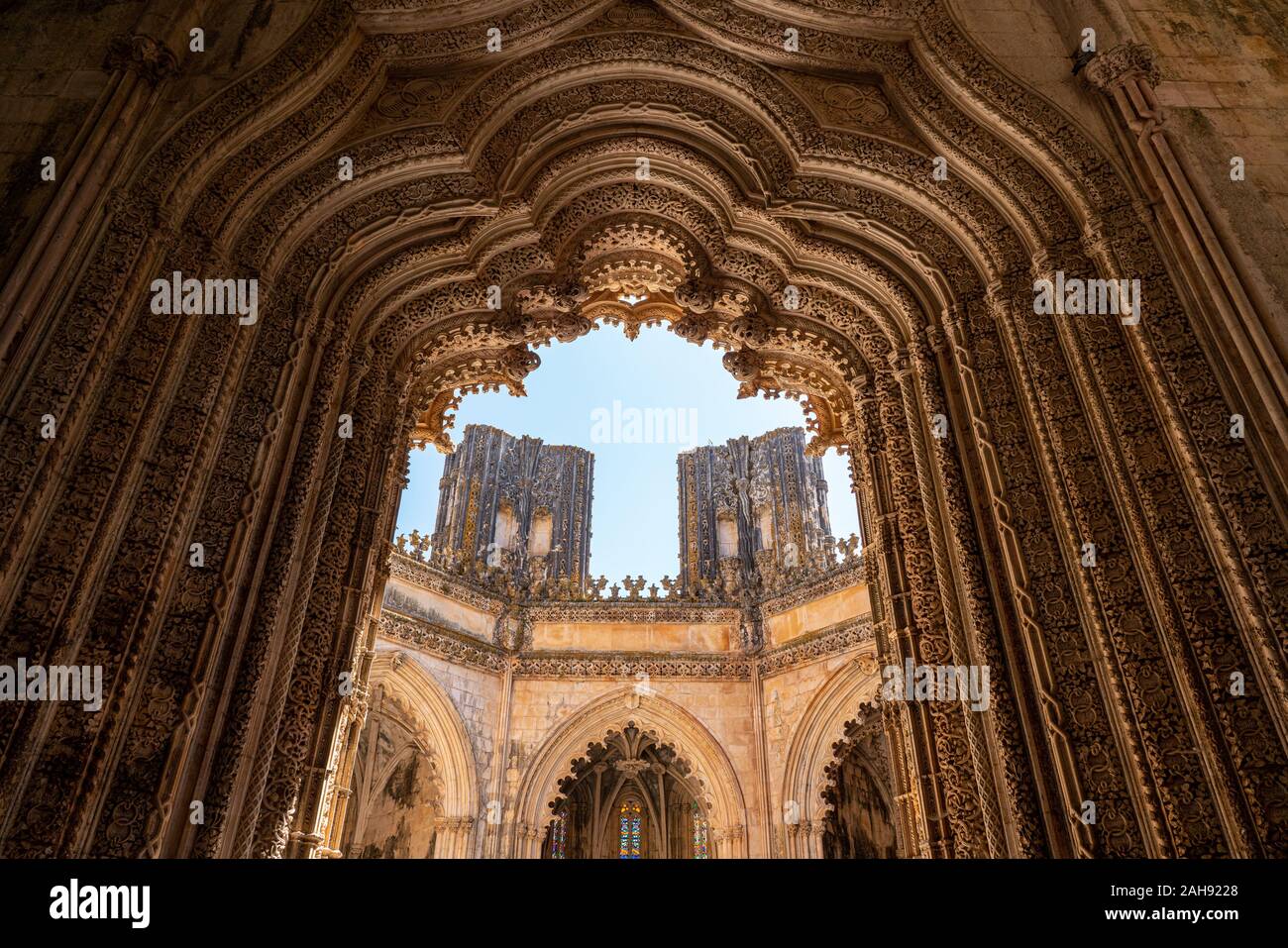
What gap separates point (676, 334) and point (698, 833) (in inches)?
543

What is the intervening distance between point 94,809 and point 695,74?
19.5 ft

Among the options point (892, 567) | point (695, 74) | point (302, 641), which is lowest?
point (302, 641)

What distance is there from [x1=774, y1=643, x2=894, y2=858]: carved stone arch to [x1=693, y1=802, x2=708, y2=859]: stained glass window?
3979mm

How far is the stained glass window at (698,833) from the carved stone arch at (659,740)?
3380mm

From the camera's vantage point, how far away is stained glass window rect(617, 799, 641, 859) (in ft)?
59.7

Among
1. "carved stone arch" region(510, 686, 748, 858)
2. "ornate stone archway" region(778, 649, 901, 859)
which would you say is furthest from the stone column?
"carved stone arch" region(510, 686, 748, 858)

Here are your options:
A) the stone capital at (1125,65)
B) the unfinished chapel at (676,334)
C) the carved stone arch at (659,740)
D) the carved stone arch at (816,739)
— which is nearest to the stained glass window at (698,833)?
the carved stone arch at (659,740)

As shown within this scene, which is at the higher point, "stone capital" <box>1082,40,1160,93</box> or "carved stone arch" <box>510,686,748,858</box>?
"stone capital" <box>1082,40,1160,93</box>

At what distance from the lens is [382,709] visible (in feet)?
51.0

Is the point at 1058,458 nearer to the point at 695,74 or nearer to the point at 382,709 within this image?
the point at 695,74

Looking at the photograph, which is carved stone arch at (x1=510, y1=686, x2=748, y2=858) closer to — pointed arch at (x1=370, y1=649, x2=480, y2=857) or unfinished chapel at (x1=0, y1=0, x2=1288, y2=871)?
pointed arch at (x1=370, y1=649, x2=480, y2=857)

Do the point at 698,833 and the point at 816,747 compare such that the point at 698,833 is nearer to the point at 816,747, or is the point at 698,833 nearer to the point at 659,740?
the point at 659,740

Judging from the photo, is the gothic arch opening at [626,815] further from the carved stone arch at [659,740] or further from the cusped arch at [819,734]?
the cusped arch at [819,734]
